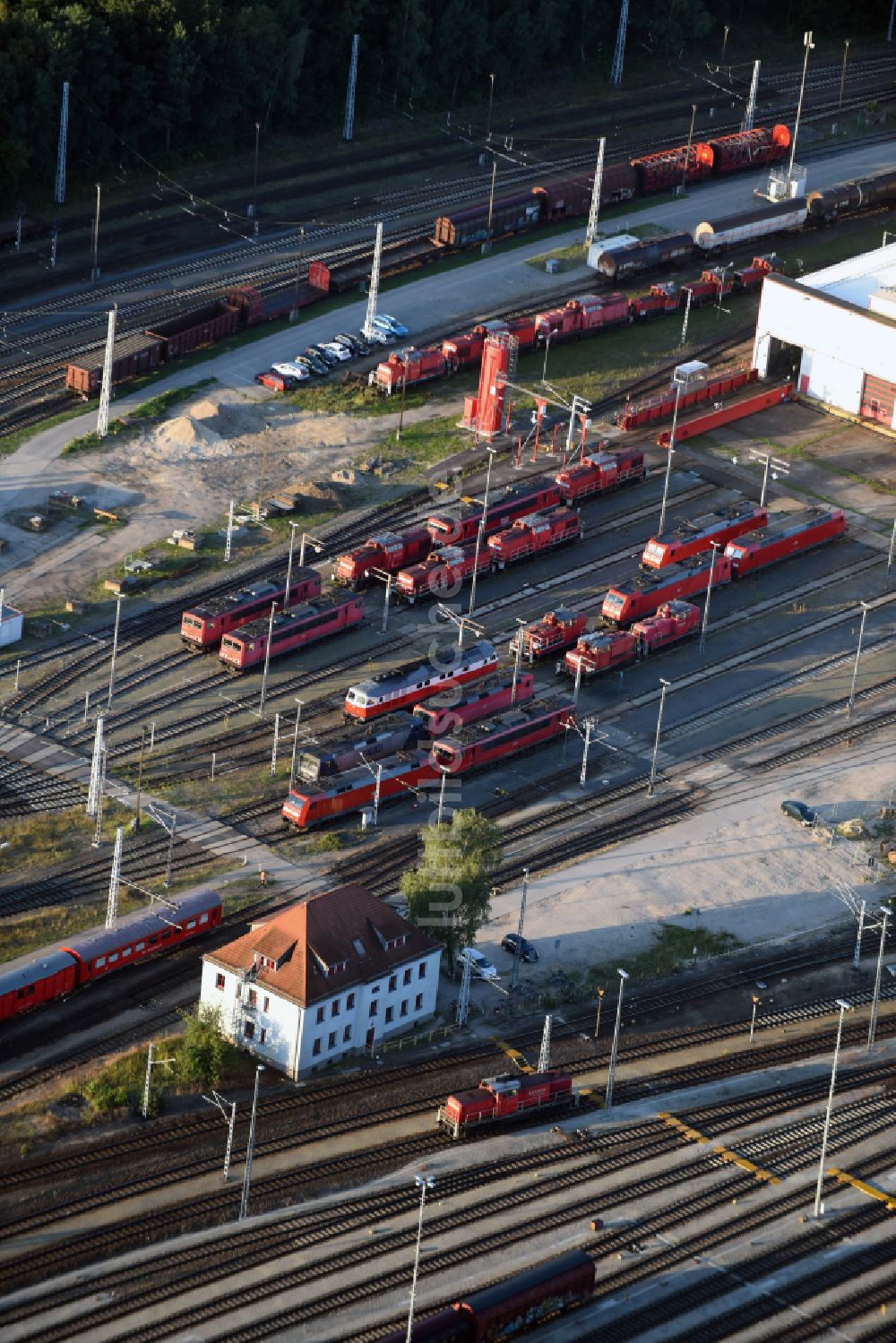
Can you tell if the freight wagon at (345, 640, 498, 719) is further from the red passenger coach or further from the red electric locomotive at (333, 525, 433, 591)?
the red passenger coach

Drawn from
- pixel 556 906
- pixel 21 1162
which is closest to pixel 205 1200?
pixel 21 1162

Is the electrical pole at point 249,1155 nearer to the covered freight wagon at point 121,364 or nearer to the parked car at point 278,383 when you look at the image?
the covered freight wagon at point 121,364

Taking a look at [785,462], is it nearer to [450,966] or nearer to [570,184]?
[570,184]


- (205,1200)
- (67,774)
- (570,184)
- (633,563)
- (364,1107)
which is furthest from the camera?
(570,184)

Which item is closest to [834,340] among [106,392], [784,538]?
[784,538]

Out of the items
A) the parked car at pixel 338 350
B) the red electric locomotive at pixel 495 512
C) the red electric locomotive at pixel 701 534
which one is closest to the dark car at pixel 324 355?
the parked car at pixel 338 350

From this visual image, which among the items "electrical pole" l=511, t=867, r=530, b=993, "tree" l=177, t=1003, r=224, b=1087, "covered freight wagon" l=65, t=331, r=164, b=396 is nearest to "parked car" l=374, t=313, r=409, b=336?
"covered freight wagon" l=65, t=331, r=164, b=396
